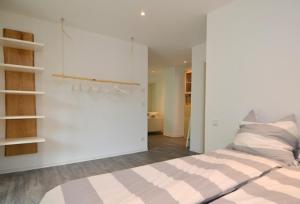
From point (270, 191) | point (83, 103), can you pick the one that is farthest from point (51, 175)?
point (270, 191)

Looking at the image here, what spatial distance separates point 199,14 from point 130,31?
4.60 ft

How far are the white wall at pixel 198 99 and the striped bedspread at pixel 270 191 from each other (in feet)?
10.6

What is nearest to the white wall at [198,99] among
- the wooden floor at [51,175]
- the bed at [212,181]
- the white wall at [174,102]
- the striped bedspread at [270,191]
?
the wooden floor at [51,175]

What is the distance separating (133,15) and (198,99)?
2.54 meters

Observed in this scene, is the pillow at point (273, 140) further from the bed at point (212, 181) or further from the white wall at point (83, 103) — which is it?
the white wall at point (83, 103)

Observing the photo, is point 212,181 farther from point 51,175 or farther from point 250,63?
point 51,175

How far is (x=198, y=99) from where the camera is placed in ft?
14.7

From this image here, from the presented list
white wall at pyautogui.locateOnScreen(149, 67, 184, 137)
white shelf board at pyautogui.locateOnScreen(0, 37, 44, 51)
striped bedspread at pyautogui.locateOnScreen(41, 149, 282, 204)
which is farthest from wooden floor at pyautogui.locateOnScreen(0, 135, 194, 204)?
white wall at pyautogui.locateOnScreen(149, 67, 184, 137)

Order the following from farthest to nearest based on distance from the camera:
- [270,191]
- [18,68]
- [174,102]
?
1. [174,102]
2. [18,68]
3. [270,191]

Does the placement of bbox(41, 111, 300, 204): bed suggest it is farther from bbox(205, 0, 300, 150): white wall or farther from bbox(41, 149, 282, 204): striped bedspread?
bbox(205, 0, 300, 150): white wall

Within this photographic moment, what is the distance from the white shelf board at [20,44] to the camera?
8.75ft

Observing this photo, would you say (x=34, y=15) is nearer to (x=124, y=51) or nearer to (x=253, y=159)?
(x=124, y=51)

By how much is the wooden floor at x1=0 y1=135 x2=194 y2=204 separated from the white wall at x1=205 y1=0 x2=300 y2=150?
1.69 meters

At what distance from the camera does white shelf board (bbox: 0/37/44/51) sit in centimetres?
267
